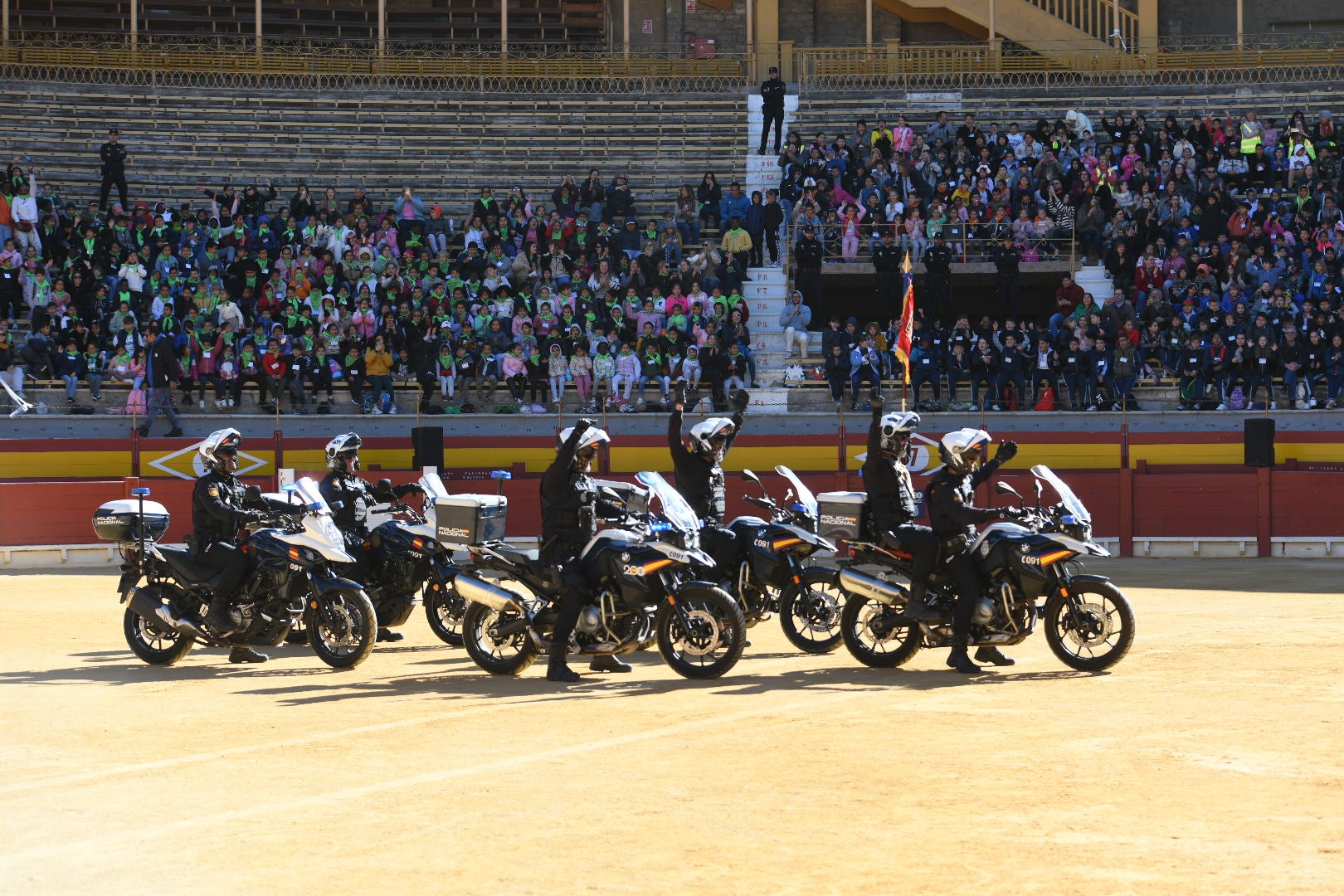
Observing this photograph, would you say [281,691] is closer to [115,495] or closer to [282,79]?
[115,495]

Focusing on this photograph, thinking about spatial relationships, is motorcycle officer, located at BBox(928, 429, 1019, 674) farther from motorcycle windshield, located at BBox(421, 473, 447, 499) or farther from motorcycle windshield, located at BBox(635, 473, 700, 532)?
motorcycle windshield, located at BBox(421, 473, 447, 499)

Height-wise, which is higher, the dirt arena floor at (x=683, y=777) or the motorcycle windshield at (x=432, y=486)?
the motorcycle windshield at (x=432, y=486)

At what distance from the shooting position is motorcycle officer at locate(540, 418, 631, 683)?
13.0 metres

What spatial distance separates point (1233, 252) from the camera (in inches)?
1188

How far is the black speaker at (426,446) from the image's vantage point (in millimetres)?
26531

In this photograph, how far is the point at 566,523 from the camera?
1318cm

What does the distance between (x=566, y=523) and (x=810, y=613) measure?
103 inches

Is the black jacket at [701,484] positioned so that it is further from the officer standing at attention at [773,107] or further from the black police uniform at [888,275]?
the officer standing at attention at [773,107]

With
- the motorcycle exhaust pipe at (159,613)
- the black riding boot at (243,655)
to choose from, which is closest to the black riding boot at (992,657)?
the black riding boot at (243,655)

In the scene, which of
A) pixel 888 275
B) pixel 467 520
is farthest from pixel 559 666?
pixel 888 275

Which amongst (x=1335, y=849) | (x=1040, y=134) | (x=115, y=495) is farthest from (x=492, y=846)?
(x=1040, y=134)

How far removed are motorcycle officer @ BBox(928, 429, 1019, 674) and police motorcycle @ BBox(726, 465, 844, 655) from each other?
48.1 inches

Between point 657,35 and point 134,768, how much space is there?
117ft

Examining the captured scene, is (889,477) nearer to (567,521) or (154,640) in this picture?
(567,521)
